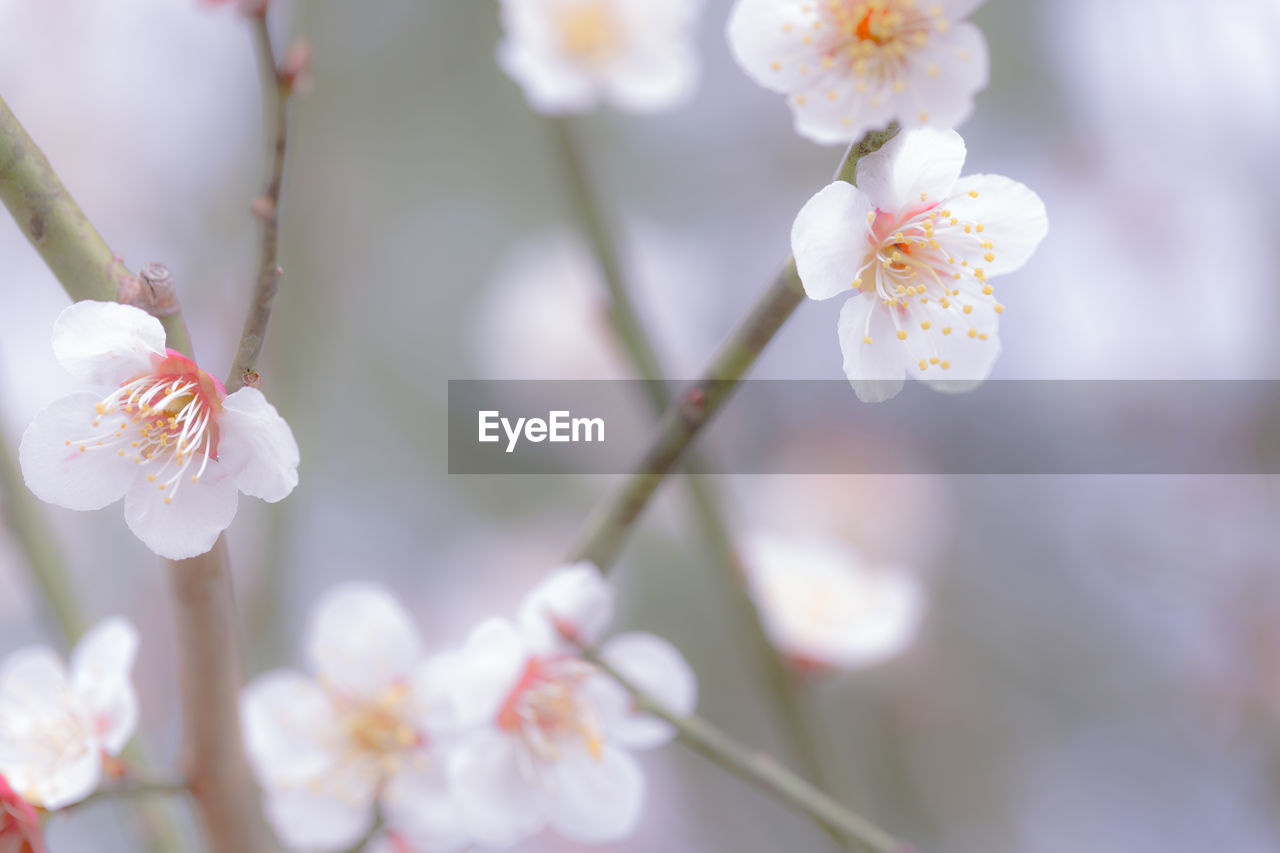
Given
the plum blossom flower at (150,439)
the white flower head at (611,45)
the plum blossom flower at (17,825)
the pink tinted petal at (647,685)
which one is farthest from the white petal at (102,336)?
the white flower head at (611,45)

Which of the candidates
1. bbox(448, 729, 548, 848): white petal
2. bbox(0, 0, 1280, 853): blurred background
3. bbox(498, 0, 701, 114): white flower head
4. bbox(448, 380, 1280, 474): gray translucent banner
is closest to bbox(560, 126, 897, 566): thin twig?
bbox(448, 729, 548, 848): white petal

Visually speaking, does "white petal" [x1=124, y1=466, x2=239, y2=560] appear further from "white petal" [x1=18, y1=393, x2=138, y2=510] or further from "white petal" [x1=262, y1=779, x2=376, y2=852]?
"white petal" [x1=262, y1=779, x2=376, y2=852]

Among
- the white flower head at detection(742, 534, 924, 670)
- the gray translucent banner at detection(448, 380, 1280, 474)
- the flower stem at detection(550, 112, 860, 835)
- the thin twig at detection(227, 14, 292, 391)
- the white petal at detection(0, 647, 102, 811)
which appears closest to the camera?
the thin twig at detection(227, 14, 292, 391)

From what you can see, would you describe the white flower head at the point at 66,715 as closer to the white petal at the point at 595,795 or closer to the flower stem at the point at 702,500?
the white petal at the point at 595,795

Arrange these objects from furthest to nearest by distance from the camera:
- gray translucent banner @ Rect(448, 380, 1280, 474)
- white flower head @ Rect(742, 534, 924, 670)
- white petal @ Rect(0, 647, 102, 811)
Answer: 1. gray translucent banner @ Rect(448, 380, 1280, 474)
2. white flower head @ Rect(742, 534, 924, 670)
3. white petal @ Rect(0, 647, 102, 811)

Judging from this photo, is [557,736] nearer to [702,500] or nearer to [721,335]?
[702,500]

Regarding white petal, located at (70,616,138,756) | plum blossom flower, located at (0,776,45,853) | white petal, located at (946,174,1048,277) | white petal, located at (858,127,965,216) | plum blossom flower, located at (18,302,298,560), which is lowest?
plum blossom flower, located at (0,776,45,853)

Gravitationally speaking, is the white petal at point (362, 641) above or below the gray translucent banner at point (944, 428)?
below

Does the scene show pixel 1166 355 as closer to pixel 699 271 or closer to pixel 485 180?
pixel 699 271
